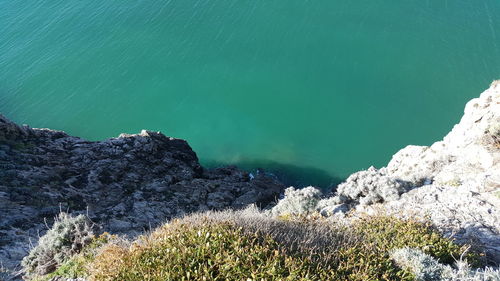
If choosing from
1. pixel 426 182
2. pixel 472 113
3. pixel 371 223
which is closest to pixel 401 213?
pixel 371 223

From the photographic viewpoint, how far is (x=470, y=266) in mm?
6633

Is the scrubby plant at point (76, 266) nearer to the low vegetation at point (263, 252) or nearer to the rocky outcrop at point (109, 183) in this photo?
the low vegetation at point (263, 252)

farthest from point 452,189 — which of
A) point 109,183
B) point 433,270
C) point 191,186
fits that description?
point 109,183

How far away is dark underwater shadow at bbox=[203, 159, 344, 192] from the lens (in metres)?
17.3

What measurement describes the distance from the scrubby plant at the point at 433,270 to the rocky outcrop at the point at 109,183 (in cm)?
761

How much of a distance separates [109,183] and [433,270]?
10897 millimetres

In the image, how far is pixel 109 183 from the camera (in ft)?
46.4

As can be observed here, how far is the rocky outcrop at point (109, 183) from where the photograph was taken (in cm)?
1184

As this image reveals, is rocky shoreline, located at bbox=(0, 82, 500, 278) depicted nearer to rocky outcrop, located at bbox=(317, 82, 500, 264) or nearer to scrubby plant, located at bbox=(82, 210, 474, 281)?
rocky outcrop, located at bbox=(317, 82, 500, 264)

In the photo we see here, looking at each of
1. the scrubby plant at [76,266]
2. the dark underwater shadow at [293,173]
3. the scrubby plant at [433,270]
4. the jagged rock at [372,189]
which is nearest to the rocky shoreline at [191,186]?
the jagged rock at [372,189]

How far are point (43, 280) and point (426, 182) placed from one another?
923cm

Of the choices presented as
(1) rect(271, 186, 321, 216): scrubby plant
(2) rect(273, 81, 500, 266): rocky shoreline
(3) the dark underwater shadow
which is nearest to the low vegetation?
(2) rect(273, 81, 500, 266): rocky shoreline

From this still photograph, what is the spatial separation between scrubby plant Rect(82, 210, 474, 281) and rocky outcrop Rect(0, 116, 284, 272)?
5.23 meters

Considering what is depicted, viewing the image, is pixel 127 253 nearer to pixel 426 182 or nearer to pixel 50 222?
pixel 50 222
